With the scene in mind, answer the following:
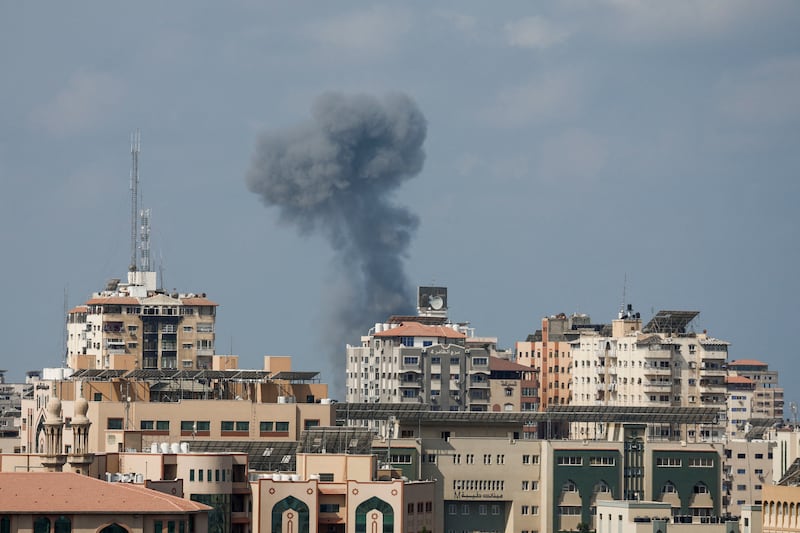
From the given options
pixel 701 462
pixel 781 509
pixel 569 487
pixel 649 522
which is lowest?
pixel 649 522

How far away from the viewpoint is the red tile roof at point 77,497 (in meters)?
114

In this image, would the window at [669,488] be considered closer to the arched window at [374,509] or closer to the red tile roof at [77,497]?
the arched window at [374,509]

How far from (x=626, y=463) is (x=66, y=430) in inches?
1350

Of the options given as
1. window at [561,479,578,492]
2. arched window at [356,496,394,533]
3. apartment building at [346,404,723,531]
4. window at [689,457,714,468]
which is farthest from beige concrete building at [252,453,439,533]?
window at [689,457,714,468]

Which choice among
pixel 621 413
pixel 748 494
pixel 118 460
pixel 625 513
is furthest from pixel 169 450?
pixel 748 494

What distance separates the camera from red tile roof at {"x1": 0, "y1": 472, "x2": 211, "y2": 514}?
375 ft

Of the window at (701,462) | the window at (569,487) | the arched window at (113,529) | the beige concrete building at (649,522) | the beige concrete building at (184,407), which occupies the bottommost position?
the arched window at (113,529)

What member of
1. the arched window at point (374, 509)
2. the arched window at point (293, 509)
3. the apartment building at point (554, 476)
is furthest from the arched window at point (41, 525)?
the apartment building at point (554, 476)

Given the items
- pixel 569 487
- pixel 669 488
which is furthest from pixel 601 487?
pixel 669 488

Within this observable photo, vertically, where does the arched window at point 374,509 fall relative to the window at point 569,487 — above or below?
below

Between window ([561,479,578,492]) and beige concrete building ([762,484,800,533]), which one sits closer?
beige concrete building ([762,484,800,533])

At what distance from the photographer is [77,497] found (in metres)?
115

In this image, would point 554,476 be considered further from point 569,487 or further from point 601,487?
point 601,487

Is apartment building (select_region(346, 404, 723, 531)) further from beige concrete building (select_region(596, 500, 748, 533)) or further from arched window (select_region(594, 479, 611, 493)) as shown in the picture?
beige concrete building (select_region(596, 500, 748, 533))
